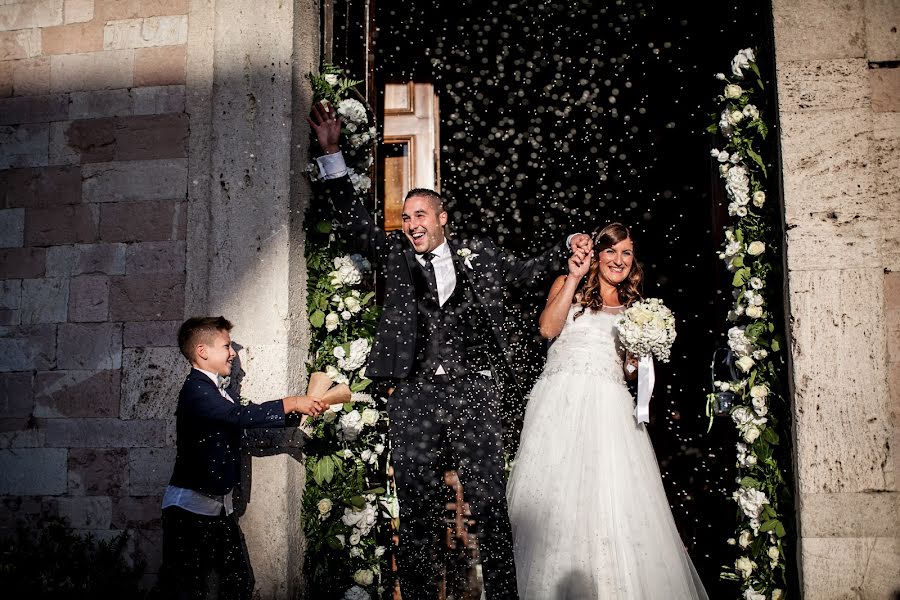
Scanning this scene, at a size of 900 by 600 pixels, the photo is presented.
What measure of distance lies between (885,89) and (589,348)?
201 cm

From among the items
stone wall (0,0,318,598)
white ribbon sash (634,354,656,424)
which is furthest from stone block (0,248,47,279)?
white ribbon sash (634,354,656,424)

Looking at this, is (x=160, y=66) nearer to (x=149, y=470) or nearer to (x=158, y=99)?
(x=158, y=99)

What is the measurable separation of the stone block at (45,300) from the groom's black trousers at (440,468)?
2103 mm

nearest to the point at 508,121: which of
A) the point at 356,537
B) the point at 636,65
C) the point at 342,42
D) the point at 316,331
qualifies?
the point at 636,65

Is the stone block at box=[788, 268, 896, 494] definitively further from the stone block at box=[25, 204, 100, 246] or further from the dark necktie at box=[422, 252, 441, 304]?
the stone block at box=[25, 204, 100, 246]

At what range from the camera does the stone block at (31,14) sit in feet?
15.5

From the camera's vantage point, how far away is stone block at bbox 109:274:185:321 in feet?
14.3

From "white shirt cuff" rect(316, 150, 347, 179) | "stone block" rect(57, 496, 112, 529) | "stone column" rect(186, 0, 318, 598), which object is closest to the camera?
"white shirt cuff" rect(316, 150, 347, 179)

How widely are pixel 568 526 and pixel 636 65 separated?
13.4ft

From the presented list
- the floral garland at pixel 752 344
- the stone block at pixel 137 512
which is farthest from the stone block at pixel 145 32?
the floral garland at pixel 752 344

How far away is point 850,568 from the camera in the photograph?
369 cm

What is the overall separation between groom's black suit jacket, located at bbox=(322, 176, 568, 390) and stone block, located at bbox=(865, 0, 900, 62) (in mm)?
1868

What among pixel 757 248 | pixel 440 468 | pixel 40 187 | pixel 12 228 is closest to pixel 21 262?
pixel 12 228

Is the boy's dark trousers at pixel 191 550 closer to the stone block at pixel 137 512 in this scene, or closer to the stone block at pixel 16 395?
the stone block at pixel 137 512
